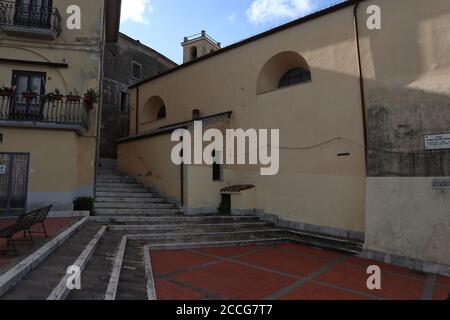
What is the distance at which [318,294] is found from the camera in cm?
581

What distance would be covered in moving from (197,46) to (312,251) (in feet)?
69.8

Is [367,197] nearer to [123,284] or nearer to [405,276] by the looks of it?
[405,276]

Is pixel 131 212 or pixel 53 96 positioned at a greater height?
pixel 53 96

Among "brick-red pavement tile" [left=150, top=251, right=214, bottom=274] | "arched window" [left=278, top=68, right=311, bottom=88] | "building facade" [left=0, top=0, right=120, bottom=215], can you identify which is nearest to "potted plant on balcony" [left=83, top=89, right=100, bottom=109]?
"building facade" [left=0, top=0, right=120, bottom=215]

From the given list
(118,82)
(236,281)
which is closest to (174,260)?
(236,281)

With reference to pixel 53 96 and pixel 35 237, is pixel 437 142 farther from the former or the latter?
pixel 53 96

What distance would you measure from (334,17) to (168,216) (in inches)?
334

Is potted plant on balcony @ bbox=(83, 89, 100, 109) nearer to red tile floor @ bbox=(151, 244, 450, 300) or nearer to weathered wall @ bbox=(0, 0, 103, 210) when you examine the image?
weathered wall @ bbox=(0, 0, 103, 210)

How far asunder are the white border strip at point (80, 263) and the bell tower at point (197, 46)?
67.5 feet

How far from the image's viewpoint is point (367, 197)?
8984mm

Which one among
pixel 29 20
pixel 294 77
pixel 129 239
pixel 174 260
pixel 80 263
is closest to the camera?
pixel 80 263

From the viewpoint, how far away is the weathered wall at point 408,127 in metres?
7.94

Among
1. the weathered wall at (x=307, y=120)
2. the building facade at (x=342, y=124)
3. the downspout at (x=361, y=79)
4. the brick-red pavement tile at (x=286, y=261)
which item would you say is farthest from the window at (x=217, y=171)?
the downspout at (x=361, y=79)

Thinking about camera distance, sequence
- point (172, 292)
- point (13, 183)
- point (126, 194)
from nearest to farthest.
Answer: point (172, 292) < point (13, 183) < point (126, 194)
